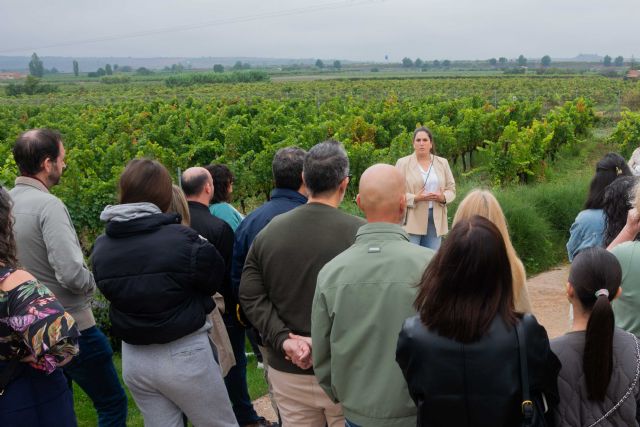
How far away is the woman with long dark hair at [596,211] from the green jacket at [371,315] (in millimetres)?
2238

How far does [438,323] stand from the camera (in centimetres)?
217

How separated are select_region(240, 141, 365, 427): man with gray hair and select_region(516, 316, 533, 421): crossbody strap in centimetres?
102

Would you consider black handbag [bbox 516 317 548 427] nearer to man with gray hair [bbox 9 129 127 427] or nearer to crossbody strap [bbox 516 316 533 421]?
crossbody strap [bbox 516 316 533 421]

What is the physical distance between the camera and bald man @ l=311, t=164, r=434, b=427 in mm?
2510

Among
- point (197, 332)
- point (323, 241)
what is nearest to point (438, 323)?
point (323, 241)

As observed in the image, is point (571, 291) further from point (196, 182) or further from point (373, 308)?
point (196, 182)

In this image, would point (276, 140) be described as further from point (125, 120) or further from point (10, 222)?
point (10, 222)

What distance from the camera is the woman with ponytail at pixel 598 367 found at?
2369mm

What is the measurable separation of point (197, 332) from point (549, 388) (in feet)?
5.15

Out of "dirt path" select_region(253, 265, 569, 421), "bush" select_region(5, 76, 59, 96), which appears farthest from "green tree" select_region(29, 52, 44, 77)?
"dirt path" select_region(253, 265, 569, 421)

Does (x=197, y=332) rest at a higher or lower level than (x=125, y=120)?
higher

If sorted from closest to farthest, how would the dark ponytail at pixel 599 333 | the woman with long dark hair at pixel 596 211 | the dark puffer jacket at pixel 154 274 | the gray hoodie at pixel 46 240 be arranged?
the dark ponytail at pixel 599 333 → the dark puffer jacket at pixel 154 274 → the gray hoodie at pixel 46 240 → the woman with long dark hair at pixel 596 211

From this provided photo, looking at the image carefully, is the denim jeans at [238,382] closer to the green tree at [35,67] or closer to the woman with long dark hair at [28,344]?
the woman with long dark hair at [28,344]

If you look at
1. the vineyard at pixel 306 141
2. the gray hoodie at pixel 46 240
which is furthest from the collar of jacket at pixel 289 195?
the vineyard at pixel 306 141
